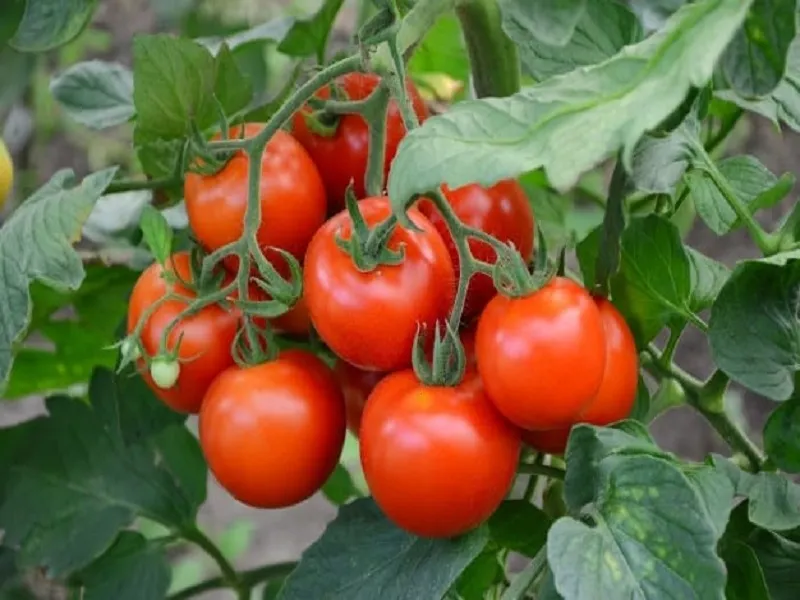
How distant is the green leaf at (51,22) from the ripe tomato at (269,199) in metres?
0.14

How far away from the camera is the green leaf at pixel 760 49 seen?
1.43ft

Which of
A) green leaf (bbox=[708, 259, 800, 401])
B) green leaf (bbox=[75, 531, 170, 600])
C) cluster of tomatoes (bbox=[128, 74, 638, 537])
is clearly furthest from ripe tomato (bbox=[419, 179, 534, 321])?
green leaf (bbox=[75, 531, 170, 600])

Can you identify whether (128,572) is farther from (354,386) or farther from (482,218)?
(482,218)

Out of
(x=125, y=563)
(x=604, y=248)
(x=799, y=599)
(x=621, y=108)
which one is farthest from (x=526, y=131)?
(x=125, y=563)

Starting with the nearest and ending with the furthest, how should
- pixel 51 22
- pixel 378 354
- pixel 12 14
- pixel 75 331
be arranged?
pixel 378 354 → pixel 51 22 → pixel 12 14 → pixel 75 331

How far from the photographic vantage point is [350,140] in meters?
0.60

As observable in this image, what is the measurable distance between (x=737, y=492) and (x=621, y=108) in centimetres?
24

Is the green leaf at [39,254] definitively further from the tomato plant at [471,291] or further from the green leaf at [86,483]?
the green leaf at [86,483]

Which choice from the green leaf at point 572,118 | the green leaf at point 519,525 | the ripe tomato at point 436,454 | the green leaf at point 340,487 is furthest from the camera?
the green leaf at point 340,487

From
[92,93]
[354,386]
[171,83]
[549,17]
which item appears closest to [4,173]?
[92,93]

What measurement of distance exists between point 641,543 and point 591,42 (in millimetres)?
252

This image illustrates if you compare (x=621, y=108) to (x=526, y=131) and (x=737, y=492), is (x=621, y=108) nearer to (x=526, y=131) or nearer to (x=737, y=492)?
(x=526, y=131)

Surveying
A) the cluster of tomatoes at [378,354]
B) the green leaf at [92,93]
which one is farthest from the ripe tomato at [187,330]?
the green leaf at [92,93]

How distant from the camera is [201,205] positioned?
564mm
